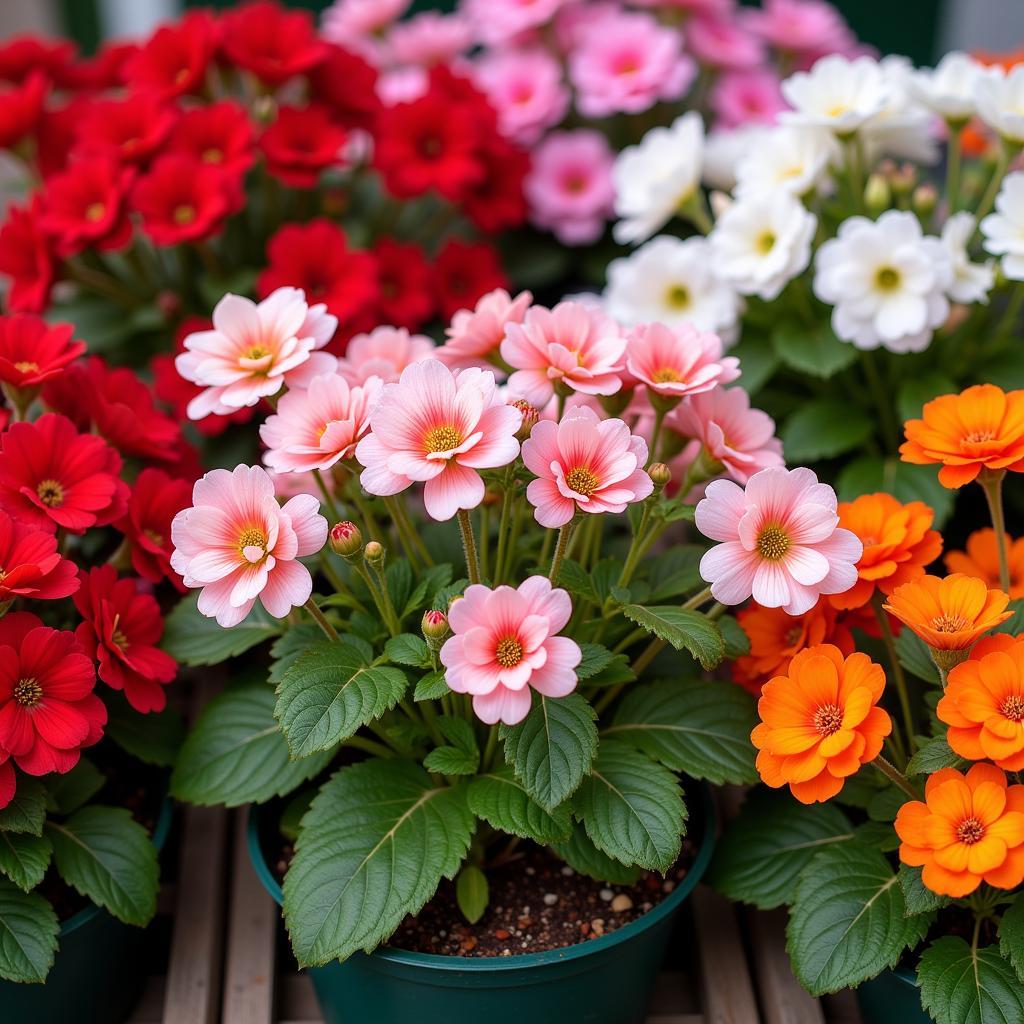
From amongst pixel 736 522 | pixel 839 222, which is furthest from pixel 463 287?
pixel 736 522

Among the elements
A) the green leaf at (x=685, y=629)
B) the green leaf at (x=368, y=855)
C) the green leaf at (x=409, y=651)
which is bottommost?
the green leaf at (x=368, y=855)

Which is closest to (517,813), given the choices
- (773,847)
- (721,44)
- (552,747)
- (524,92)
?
(552,747)

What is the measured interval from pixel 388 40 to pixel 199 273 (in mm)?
637

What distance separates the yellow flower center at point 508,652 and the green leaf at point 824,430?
24.7 inches

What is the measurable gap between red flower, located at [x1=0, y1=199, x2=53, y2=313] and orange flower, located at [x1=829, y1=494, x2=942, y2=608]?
95cm

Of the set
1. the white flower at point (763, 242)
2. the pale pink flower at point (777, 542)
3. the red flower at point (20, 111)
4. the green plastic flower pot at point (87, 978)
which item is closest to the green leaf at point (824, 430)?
the white flower at point (763, 242)

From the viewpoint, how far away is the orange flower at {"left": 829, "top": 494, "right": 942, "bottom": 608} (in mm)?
988

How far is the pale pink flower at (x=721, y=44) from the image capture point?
1866mm

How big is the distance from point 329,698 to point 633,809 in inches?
10.3

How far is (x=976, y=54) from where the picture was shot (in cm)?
175

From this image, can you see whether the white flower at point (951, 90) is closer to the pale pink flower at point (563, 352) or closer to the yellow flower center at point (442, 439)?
the pale pink flower at point (563, 352)

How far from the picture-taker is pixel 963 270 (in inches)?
52.1

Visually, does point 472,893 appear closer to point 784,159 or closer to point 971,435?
point 971,435

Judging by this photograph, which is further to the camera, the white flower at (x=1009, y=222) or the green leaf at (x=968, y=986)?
the white flower at (x=1009, y=222)
